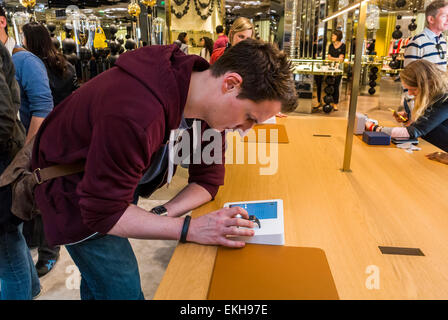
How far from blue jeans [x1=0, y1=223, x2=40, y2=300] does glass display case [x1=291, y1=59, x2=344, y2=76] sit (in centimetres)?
524

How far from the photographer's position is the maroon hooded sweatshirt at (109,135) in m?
0.69

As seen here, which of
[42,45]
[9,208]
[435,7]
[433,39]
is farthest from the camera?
[433,39]

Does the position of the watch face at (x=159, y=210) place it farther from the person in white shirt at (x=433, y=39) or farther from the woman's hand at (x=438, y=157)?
the person in white shirt at (x=433, y=39)

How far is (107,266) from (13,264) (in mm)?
708

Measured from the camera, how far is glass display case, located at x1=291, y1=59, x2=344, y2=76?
233 inches

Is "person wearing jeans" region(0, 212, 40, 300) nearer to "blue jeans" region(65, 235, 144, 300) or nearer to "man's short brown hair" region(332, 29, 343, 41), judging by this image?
"blue jeans" region(65, 235, 144, 300)

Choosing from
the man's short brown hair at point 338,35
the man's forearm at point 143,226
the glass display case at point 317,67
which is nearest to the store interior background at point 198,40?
the glass display case at point 317,67

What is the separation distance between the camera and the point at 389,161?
5.43 feet

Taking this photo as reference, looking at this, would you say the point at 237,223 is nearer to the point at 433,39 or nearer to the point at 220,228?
the point at 220,228

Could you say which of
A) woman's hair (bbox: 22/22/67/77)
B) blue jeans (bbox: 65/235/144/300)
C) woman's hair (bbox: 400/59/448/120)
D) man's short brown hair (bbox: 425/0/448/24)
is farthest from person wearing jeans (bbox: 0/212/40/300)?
man's short brown hair (bbox: 425/0/448/24)

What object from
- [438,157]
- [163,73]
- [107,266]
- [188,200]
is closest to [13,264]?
[107,266]

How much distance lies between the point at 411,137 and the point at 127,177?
1782mm

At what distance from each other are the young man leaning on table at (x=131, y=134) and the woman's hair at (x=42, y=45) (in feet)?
4.91

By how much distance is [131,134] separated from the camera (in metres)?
0.68
